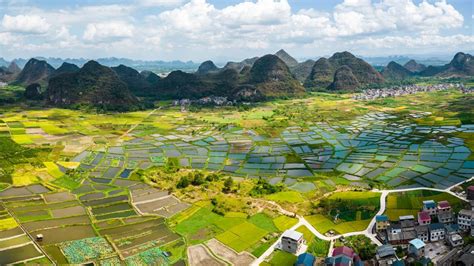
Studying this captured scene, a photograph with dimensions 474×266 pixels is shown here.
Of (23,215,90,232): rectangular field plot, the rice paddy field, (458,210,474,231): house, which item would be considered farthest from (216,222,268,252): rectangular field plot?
(458,210,474,231): house

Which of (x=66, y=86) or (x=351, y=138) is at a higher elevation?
(x=66, y=86)


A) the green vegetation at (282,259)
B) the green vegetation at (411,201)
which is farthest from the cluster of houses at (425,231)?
the green vegetation at (282,259)

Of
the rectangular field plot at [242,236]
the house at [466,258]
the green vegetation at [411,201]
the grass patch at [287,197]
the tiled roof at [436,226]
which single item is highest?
the tiled roof at [436,226]

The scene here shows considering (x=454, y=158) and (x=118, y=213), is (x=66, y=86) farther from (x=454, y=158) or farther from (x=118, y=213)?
(x=454, y=158)

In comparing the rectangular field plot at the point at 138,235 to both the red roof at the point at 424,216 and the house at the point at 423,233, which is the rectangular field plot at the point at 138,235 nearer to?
the house at the point at 423,233

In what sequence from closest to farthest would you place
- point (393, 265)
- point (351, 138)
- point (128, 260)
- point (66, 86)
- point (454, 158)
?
point (393, 265), point (128, 260), point (454, 158), point (351, 138), point (66, 86)

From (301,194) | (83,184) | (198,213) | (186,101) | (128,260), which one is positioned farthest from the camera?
(186,101)

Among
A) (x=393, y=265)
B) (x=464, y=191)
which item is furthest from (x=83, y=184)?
(x=464, y=191)

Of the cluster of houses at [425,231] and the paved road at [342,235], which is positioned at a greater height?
the cluster of houses at [425,231]
